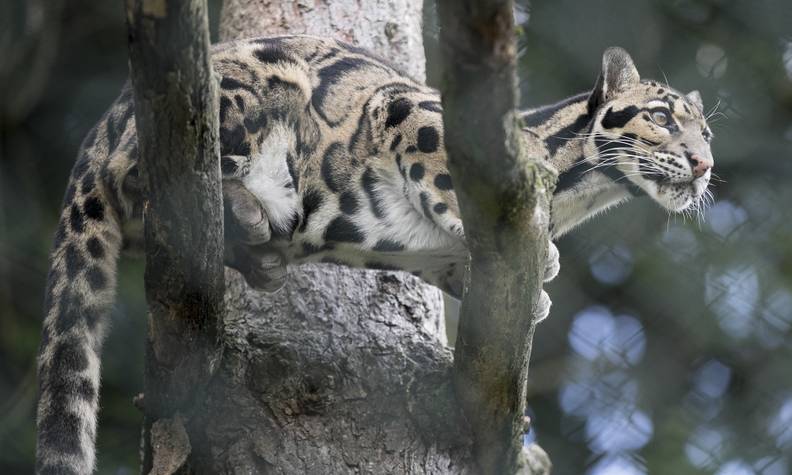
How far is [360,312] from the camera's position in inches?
129

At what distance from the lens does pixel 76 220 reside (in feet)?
9.20

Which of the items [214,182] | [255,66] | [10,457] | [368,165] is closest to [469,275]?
[214,182]

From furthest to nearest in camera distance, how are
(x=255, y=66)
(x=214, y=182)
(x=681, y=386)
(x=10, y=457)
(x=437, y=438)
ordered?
(x=681, y=386), (x=10, y=457), (x=255, y=66), (x=437, y=438), (x=214, y=182)

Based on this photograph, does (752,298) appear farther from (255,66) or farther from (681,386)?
(255,66)

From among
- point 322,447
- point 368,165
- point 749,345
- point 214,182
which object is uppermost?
point 214,182

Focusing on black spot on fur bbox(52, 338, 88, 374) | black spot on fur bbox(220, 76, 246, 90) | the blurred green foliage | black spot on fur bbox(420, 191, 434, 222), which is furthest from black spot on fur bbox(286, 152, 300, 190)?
the blurred green foliage

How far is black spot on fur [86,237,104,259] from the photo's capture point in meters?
2.77

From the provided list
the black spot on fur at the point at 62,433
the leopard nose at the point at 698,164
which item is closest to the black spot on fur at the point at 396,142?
the leopard nose at the point at 698,164

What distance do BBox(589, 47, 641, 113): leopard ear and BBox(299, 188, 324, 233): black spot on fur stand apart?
0.80 metres

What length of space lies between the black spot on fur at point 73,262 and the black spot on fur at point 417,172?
865 millimetres

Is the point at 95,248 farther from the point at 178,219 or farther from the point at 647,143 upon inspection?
the point at 647,143

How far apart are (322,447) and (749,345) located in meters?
3.13

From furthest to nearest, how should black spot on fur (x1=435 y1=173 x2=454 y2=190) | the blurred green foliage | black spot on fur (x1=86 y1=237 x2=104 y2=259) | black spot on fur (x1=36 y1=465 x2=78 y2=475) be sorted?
the blurred green foliage, black spot on fur (x1=435 y1=173 x2=454 y2=190), black spot on fur (x1=86 y1=237 x2=104 y2=259), black spot on fur (x1=36 y1=465 x2=78 y2=475)

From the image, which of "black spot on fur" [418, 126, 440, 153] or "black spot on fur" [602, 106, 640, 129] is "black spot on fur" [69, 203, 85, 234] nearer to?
"black spot on fur" [418, 126, 440, 153]
